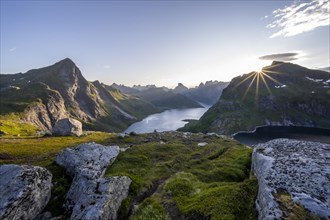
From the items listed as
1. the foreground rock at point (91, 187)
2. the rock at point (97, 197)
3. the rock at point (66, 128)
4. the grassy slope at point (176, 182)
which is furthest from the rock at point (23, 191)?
the rock at point (66, 128)

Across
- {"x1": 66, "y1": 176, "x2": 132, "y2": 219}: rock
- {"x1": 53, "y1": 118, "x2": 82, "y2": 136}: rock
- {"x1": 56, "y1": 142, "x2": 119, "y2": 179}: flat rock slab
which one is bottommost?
{"x1": 53, "y1": 118, "x2": 82, "y2": 136}: rock

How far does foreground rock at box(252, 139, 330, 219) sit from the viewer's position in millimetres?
15625

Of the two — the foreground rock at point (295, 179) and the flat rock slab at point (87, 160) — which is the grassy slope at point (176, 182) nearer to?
the flat rock slab at point (87, 160)

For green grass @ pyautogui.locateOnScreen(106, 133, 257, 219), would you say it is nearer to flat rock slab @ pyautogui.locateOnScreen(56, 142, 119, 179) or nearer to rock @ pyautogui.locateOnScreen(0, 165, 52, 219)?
flat rock slab @ pyautogui.locateOnScreen(56, 142, 119, 179)

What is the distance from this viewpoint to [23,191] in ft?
73.5

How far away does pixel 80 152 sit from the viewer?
1337 inches

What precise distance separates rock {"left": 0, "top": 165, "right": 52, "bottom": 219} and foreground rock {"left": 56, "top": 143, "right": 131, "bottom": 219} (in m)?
2.73

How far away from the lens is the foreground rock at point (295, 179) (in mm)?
15625

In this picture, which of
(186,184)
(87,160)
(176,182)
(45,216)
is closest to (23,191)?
(45,216)

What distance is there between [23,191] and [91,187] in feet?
20.4

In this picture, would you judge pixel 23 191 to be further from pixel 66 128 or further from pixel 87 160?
pixel 66 128

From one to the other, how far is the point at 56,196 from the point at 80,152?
324 inches

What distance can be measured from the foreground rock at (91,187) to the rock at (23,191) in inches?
108

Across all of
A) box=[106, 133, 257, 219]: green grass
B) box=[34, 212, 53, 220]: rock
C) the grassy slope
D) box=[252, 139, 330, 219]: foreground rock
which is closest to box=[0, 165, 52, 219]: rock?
box=[34, 212, 53, 220]: rock
